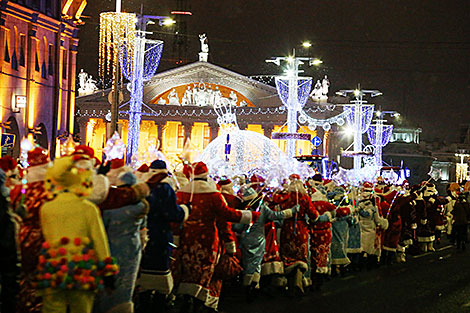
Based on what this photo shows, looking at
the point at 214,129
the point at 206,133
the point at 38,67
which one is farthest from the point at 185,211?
the point at 206,133

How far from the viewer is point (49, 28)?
34.3 meters

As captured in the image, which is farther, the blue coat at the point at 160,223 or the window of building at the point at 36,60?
the window of building at the point at 36,60

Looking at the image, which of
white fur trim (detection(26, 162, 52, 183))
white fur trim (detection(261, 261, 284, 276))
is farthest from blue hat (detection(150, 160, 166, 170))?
white fur trim (detection(261, 261, 284, 276))

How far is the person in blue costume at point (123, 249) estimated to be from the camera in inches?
274

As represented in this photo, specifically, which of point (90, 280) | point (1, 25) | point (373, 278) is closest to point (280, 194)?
point (373, 278)

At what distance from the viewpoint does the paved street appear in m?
10.5

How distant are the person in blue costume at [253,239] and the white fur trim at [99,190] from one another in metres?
4.48

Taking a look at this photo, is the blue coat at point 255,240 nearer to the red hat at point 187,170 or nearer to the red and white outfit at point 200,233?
the red hat at point 187,170

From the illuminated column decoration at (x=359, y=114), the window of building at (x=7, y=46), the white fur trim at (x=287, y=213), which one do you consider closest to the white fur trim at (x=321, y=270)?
the white fur trim at (x=287, y=213)

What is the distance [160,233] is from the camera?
8.48 metres

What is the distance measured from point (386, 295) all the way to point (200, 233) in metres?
3.72

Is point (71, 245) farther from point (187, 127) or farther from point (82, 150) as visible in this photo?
point (187, 127)

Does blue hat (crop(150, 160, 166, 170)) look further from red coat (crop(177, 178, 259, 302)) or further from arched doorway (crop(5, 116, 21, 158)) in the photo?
arched doorway (crop(5, 116, 21, 158))

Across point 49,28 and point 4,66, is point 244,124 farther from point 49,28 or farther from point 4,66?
point 4,66
